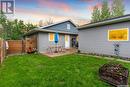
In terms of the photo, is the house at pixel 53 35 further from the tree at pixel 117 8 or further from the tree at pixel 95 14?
the tree at pixel 117 8

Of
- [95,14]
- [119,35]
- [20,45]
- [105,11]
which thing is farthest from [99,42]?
[95,14]

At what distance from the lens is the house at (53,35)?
19.6m

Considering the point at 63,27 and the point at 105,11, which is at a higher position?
the point at 105,11

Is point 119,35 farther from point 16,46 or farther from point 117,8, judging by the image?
point 117,8

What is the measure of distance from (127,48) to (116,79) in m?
6.75

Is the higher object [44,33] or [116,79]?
[44,33]

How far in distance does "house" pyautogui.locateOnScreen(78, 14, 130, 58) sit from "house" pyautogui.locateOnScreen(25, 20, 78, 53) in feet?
15.6

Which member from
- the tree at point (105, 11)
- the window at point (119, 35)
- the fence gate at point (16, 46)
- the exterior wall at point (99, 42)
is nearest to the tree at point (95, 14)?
the tree at point (105, 11)

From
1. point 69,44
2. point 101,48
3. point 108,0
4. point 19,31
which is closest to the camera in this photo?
point 101,48

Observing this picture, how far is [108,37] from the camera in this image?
14031 mm

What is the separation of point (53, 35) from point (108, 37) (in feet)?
29.2

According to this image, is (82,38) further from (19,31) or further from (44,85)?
(19,31)

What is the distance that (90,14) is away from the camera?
41250 mm

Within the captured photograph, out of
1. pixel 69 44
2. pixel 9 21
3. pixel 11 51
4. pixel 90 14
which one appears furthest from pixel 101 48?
pixel 9 21
